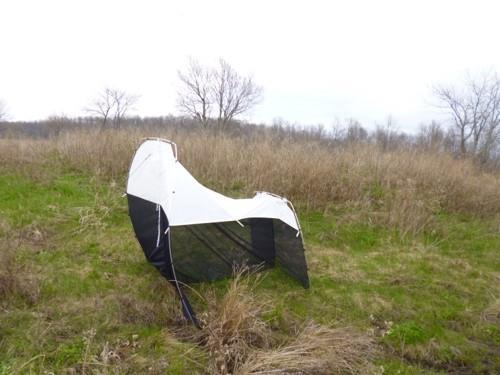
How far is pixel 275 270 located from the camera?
4398mm

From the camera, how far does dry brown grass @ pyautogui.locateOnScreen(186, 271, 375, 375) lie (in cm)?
251

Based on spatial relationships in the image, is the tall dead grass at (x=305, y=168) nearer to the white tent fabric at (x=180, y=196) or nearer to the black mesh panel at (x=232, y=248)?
the black mesh panel at (x=232, y=248)

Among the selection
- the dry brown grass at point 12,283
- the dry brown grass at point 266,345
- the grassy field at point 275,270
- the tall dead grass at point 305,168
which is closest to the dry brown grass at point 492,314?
the grassy field at point 275,270

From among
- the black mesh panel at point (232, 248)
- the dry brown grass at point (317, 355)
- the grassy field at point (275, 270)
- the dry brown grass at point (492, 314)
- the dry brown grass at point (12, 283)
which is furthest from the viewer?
the dry brown grass at point (492, 314)

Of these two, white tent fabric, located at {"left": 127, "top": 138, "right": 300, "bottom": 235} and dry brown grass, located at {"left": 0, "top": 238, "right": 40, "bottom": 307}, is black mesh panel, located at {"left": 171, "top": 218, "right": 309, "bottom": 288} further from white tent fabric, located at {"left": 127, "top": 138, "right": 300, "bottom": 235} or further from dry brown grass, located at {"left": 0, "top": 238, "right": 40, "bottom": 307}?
dry brown grass, located at {"left": 0, "top": 238, "right": 40, "bottom": 307}

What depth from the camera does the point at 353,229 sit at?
620 cm

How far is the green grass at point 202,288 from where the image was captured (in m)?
2.73

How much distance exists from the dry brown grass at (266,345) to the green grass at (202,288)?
0.59 ft

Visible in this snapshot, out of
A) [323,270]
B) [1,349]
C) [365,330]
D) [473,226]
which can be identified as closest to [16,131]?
[1,349]

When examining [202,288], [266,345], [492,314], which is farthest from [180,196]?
[492,314]

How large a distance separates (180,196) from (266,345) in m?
1.62

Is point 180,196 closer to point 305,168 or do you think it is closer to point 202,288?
point 202,288

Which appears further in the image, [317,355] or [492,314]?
[492,314]

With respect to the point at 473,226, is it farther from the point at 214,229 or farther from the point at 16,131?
the point at 16,131
